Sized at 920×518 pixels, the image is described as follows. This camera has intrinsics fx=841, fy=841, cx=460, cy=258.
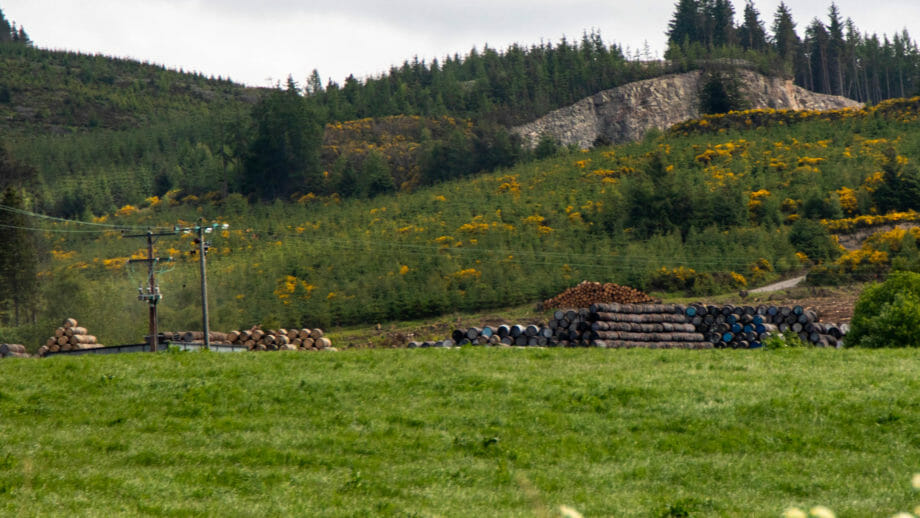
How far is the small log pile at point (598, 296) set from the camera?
156 feet

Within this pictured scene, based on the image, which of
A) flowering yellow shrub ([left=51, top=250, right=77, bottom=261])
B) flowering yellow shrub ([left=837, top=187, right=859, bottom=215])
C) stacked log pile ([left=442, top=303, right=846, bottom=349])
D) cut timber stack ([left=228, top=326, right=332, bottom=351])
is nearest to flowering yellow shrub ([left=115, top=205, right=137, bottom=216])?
flowering yellow shrub ([left=51, top=250, right=77, bottom=261])

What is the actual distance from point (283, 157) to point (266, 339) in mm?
75979

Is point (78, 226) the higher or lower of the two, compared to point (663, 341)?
higher

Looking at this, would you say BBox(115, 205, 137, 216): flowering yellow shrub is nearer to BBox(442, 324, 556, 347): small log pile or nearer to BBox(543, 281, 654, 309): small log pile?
BBox(543, 281, 654, 309): small log pile

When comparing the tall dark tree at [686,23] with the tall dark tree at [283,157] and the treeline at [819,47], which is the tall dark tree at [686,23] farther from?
the tall dark tree at [283,157]

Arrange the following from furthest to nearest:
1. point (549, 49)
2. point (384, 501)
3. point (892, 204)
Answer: point (549, 49), point (892, 204), point (384, 501)

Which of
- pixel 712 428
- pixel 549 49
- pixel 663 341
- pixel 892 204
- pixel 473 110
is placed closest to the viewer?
pixel 712 428

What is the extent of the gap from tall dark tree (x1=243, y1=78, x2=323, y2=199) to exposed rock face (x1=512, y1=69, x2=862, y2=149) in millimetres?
35278

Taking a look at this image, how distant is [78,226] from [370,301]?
2465 inches

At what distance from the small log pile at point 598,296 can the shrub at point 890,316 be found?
1793 centimetres

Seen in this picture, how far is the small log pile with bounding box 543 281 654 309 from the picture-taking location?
156 feet

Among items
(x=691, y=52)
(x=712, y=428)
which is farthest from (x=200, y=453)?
(x=691, y=52)

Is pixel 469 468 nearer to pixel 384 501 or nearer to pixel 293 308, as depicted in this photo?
pixel 384 501

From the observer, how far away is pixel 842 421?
16406 mm
